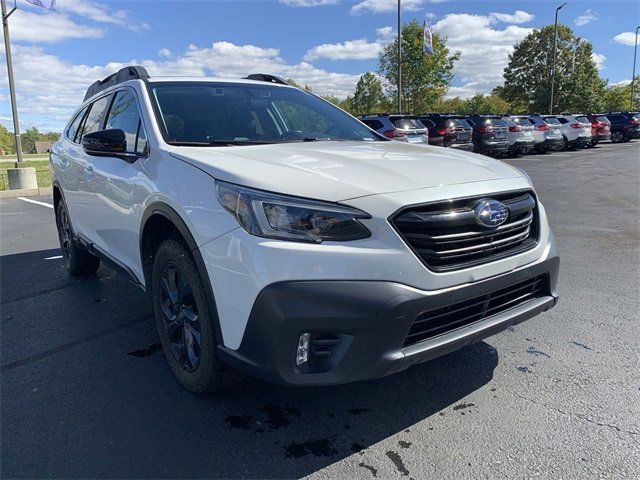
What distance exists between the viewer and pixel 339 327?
212 cm

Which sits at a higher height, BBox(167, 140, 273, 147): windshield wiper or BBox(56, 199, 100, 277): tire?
BBox(167, 140, 273, 147): windshield wiper

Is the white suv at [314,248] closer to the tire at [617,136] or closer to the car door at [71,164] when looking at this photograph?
the car door at [71,164]

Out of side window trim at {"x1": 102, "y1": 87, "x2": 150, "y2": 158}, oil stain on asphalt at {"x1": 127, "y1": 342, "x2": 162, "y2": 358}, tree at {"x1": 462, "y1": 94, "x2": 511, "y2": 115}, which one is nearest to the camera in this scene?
side window trim at {"x1": 102, "y1": 87, "x2": 150, "y2": 158}

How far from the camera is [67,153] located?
5.00m

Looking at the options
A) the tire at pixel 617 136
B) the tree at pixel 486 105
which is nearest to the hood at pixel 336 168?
the tire at pixel 617 136

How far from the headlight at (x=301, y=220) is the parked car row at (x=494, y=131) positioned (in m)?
13.1

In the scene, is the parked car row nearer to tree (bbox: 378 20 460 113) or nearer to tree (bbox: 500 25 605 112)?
tree (bbox: 378 20 460 113)

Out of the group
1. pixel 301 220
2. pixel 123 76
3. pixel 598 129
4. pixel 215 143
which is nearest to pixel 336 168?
pixel 301 220

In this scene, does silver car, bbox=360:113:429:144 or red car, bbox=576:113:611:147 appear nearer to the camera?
silver car, bbox=360:113:429:144

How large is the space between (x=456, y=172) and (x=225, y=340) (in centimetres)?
142

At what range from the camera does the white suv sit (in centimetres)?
213

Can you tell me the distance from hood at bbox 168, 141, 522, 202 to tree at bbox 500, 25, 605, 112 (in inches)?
2326

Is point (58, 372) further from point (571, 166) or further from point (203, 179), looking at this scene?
point (571, 166)

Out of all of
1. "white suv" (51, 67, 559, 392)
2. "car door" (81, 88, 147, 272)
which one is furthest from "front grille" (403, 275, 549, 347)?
"car door" (81, 88, 147, 272)
